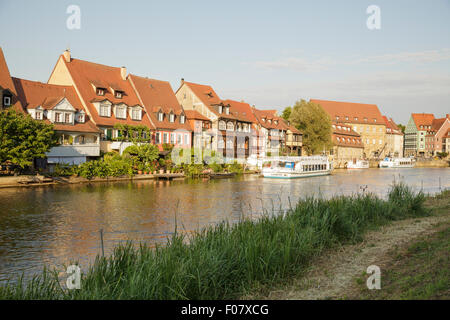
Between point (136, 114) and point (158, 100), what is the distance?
20.7 feet

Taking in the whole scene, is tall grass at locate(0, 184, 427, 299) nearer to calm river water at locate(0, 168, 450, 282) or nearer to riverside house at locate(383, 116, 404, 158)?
calm river water at locate(0, 168, 450, 282)

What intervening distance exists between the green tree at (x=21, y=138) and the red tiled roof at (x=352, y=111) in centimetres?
9576

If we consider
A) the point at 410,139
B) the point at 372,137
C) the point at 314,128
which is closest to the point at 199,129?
the point at 314,128

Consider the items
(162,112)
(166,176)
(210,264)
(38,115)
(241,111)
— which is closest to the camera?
(210,264)

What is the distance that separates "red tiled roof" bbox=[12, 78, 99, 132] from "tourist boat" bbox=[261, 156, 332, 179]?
24.6 meters

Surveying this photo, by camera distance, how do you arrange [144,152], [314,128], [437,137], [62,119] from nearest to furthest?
[62,119] → [144,152] → [314,128] → [437,137]

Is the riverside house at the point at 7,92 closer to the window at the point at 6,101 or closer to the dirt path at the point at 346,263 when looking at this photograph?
the window at the point at 6,101

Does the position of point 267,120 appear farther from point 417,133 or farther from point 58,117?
point 417,133

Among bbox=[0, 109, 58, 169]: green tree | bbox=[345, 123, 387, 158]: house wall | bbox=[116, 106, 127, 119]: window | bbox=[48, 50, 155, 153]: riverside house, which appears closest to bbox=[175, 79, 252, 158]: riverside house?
bbox=[48, 50, 155, 153]: riverside house

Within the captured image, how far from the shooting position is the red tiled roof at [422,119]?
493ft

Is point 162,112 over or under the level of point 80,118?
over

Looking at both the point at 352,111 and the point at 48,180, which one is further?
the point at 352,111

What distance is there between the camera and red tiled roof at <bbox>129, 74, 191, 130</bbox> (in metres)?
56.0

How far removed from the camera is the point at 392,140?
136m
